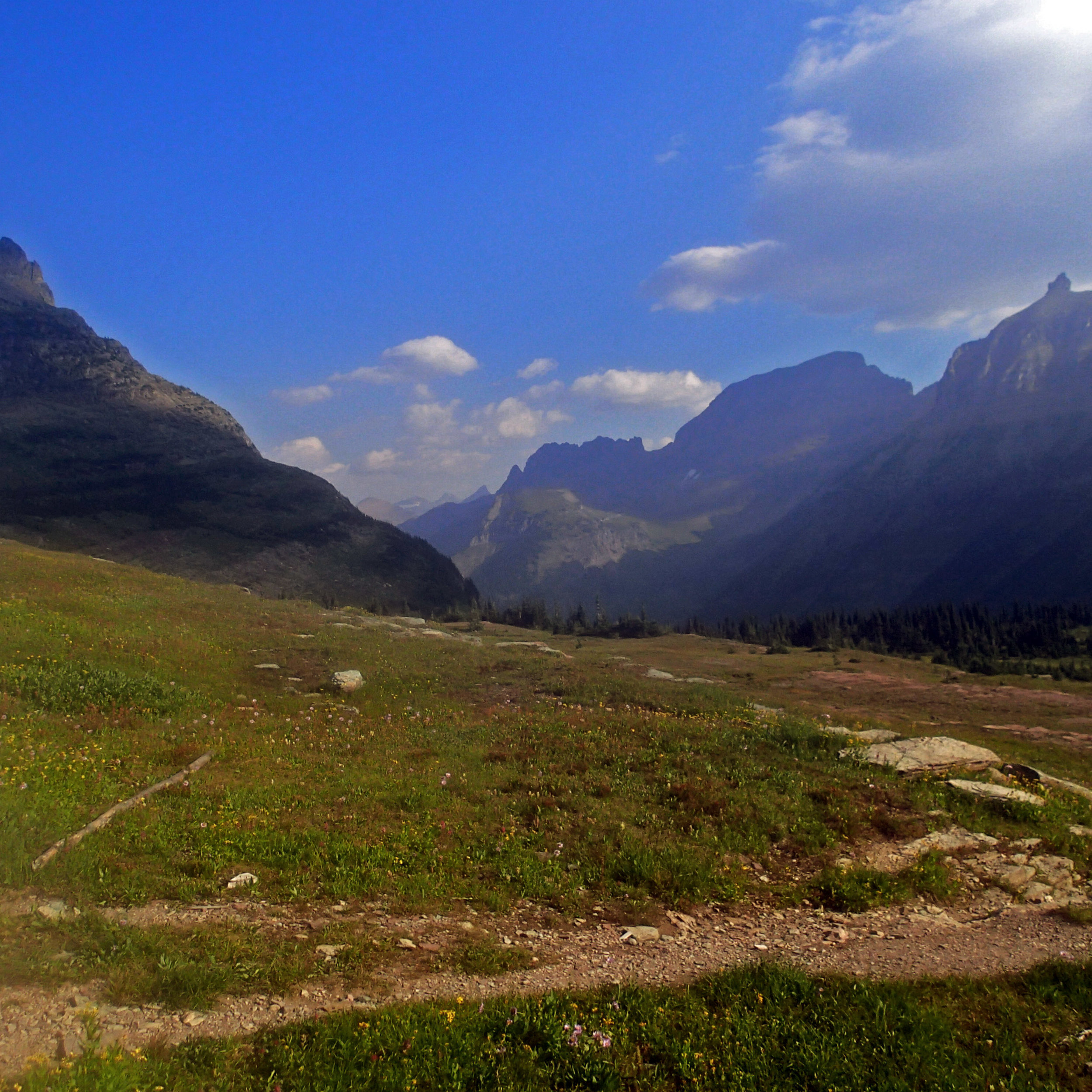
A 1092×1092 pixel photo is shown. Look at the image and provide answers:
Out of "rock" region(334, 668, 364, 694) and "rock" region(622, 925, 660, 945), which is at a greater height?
"rock" region(334, 668, 364, 694)

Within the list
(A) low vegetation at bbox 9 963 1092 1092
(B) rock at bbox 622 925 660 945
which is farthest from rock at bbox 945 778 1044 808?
(B) rock at bbox 622 925 660 945

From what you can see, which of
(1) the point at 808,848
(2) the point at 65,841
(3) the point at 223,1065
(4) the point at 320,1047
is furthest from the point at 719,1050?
(2) the point at 65,841

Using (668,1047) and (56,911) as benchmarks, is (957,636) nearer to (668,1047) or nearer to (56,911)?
(668,1047)

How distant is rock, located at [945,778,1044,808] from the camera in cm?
1598

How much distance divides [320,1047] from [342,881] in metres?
4.34

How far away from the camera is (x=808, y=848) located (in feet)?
44.8

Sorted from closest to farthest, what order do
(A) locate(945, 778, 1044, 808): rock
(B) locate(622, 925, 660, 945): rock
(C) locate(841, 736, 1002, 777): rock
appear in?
1. (B) locate(622, 925, 660, 945): rock
2. (A) locate(945, 778, 1044, 808): rock
3. (C) locate(841, 736, 1002, 777): rock

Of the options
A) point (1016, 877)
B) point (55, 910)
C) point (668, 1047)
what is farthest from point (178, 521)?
point (668, 1047)

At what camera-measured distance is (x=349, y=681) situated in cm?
2652

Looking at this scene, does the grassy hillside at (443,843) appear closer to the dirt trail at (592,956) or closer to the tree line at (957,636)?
the dirt trail at (592,956)

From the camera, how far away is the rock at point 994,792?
1598 centimetres

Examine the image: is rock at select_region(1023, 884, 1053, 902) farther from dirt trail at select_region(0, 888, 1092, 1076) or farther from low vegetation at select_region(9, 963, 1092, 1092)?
low vegetation at select_region(9, 963, 1092, 1092)

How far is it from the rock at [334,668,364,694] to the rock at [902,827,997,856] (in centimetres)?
1957

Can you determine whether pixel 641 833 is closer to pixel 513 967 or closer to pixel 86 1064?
pixel 513 967
